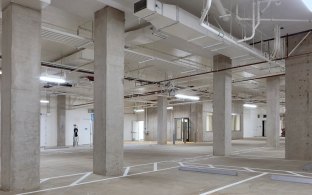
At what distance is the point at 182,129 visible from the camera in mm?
27203

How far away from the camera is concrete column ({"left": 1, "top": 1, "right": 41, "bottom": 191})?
5.53m

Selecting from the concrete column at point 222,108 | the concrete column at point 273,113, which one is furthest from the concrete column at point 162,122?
the concrete column at point 222,108

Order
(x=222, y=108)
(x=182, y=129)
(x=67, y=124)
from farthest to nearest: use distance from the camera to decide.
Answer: (x=182, y=129) < (x=67, y=124) < (x=222, y=108)

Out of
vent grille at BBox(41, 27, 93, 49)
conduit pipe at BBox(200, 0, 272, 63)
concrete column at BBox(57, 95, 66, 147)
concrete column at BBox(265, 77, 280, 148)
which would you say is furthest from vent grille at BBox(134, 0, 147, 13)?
concrete column at BBox(57, 95, 66, 147)

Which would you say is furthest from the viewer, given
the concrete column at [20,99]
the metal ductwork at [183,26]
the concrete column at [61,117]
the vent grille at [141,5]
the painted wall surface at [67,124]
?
the painted wall surface at [67,124]

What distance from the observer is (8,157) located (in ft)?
18.1

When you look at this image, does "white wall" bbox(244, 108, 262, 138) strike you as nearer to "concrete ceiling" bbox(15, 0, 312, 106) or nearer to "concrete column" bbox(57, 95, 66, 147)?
"concrete ceiling" bbox(15, 0, 312, 106)

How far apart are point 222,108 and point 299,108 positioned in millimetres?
2961

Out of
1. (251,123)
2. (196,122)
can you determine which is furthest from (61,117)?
(251,123)

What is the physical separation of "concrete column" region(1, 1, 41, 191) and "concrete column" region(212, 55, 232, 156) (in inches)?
325

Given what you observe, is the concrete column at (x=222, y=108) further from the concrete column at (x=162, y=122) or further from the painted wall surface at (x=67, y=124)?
the painted wall surface at (x=67, y=124)

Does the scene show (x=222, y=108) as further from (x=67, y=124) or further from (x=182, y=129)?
(x=67, y=124)

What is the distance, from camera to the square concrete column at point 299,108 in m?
10.5

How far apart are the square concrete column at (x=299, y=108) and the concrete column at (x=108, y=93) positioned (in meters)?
6.92
